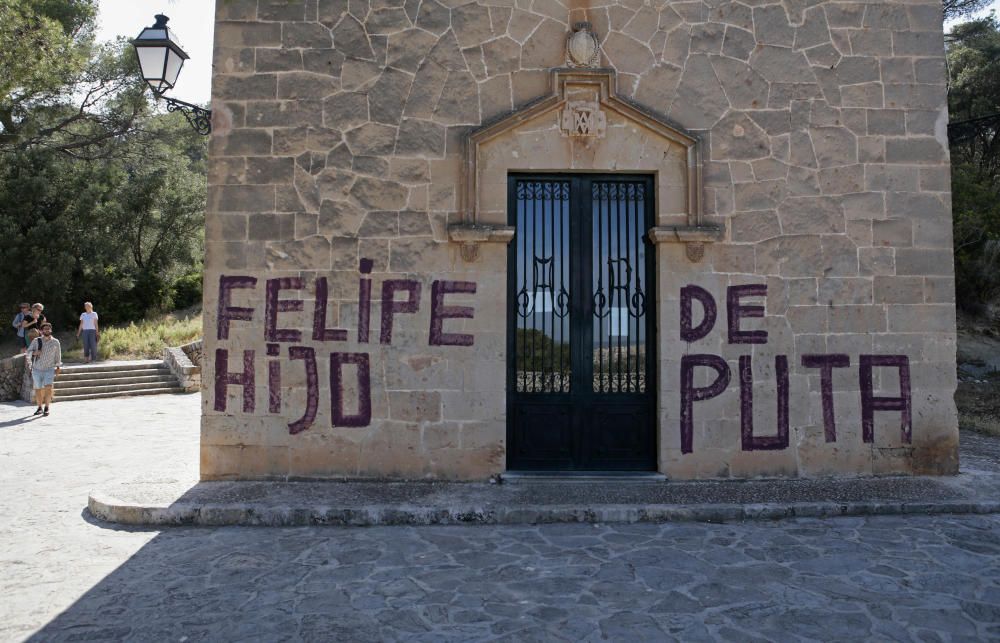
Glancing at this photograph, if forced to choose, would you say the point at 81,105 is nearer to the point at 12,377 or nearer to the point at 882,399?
the point at 12,377

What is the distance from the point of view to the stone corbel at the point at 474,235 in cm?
619

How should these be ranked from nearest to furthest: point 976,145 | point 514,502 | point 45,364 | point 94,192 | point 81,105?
point 514,502 < point 45,364 < point 976,145 < point 81,105 < point 94,192

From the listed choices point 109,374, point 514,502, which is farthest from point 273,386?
point 109,374

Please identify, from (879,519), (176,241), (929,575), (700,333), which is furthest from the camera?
(176,241)

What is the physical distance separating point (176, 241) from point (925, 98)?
25246 mm

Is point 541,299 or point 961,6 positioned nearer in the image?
point 541,299

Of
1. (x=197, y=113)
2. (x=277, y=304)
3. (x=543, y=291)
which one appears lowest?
(x=277, y=304)

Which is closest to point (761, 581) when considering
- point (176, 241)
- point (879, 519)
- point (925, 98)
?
point (879, 519)

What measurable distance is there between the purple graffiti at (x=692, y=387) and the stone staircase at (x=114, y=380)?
42.1ft

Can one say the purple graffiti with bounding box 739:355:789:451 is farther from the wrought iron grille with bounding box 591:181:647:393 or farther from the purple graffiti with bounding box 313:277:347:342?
the purple graffiti with bounding box 313:277:347:342

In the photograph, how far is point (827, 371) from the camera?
6316 millimetres

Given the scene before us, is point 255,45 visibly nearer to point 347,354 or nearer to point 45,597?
point 347,354

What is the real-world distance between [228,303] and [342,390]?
4.44ft

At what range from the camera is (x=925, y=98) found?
6.44 meters
